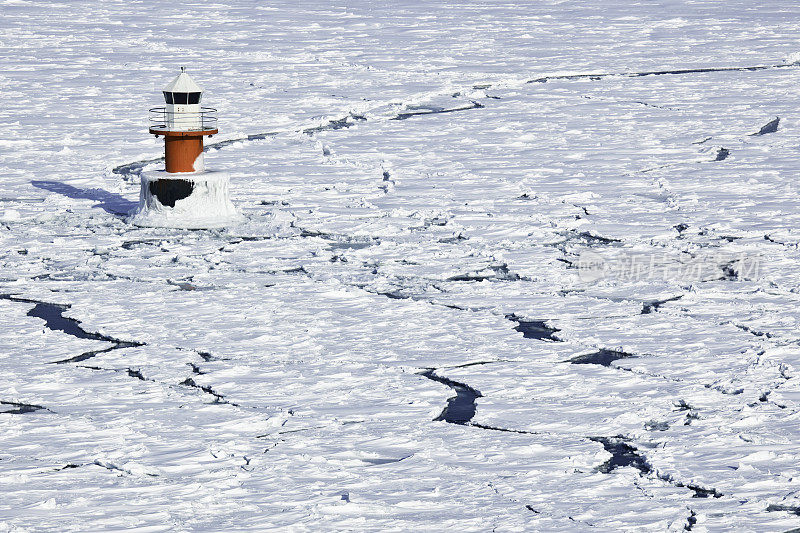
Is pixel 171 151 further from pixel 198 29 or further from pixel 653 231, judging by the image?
pixel 198 29

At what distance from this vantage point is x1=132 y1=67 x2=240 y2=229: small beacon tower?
6.62 meters

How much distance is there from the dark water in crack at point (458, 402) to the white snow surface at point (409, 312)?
1.1 inches

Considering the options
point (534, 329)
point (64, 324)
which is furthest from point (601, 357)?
point (64, 324)

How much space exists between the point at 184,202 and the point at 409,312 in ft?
7.19

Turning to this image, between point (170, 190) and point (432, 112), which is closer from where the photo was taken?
point (170, 190)

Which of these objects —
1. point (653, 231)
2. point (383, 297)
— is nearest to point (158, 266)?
point (383, 297)

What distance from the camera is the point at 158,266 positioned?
570 centimetres

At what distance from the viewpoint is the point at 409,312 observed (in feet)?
16.1

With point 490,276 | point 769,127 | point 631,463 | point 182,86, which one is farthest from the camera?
point 769,127

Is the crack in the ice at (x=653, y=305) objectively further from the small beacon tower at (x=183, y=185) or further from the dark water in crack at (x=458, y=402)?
the small beacon tower at (x=183, y=185)

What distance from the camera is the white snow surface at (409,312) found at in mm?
3230

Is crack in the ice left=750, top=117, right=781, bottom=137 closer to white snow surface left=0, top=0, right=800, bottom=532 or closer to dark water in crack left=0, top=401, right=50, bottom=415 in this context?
white snow surface left=0, top=0, right=800, bottom=532

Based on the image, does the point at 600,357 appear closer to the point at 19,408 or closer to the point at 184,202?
the point at 19,408

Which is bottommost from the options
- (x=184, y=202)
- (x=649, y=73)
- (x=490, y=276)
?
(x=490, y=276)
